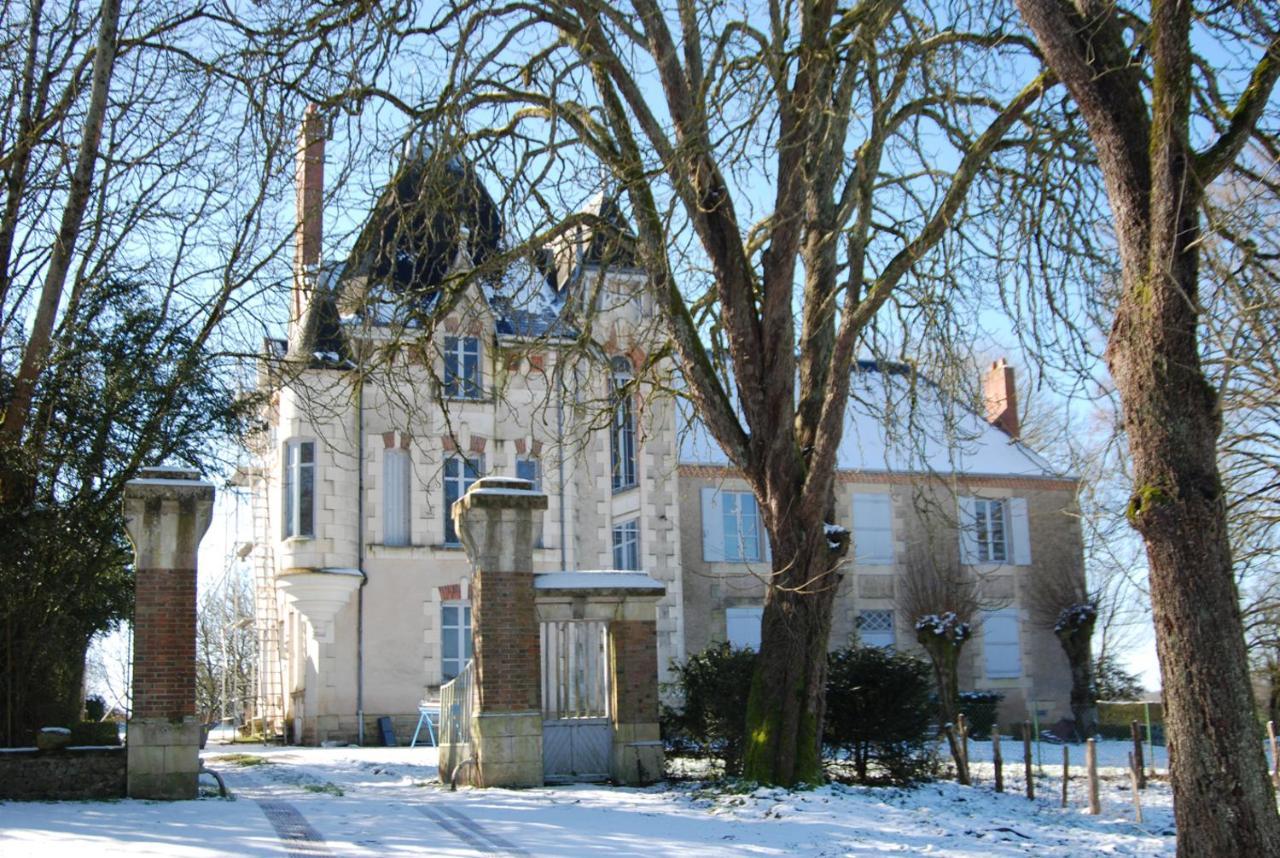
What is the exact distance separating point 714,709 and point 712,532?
44.3 ft

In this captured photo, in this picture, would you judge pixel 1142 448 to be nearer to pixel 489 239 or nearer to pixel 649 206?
pixel 649 206

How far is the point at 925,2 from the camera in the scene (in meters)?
10.8

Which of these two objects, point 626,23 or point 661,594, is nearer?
point 626,23

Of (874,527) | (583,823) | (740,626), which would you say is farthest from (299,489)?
(583,823)

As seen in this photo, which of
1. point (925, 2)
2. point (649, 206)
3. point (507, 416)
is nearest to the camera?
point (925, 2)

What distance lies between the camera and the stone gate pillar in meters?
11.7

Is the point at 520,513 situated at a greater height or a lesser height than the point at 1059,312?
lesser

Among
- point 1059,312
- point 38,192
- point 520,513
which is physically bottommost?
point 520,513

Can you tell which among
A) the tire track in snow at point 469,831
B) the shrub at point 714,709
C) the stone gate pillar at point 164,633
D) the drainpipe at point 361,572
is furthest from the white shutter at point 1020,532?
the stone gate pillar at point 164,633

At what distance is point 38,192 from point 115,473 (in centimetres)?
329

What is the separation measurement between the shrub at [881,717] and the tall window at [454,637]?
11.5 meters

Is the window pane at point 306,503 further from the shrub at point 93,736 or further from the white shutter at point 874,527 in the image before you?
the white shutter at point 874,527

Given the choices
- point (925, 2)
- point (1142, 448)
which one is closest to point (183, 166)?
point (925, 2)

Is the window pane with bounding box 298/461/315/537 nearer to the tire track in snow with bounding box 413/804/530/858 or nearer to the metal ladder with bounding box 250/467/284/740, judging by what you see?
the metal ladder with bounding box 250/467/284/740
